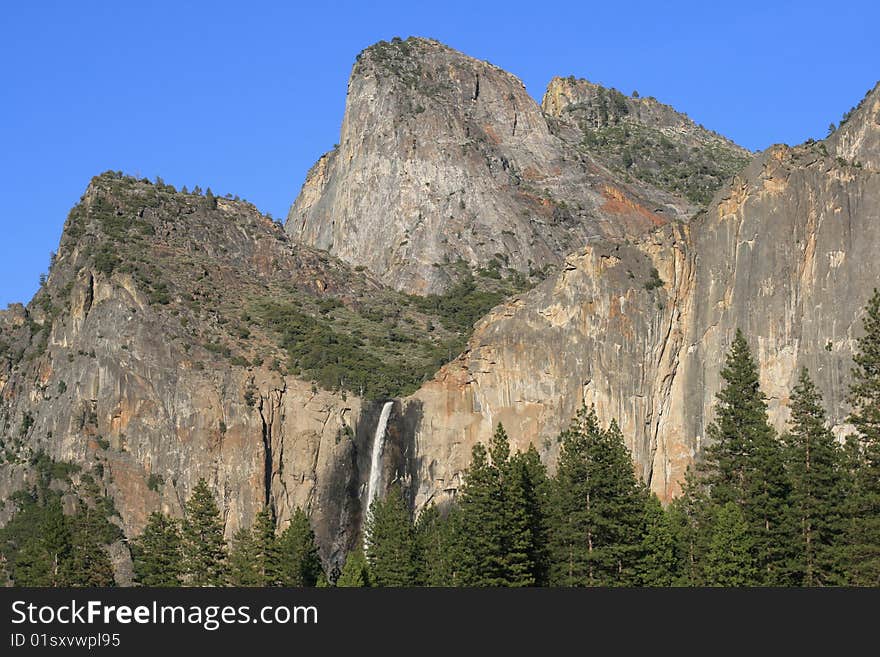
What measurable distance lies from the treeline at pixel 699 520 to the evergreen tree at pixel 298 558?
13239mm

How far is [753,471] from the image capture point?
108000 millimetres

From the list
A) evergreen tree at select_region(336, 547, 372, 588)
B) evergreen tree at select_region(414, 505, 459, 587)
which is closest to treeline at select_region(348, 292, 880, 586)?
evergreen tree at select_region(414, 505, 459, 587)

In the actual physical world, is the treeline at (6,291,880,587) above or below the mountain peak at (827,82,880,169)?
below

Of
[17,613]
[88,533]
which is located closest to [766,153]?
[88,533]

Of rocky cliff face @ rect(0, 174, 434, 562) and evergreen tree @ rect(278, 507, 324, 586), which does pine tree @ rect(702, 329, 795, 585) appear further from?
rocky cliff face @ rect(0, 174, 434, 562)

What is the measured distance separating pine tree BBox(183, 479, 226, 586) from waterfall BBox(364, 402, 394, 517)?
3741 centimetres

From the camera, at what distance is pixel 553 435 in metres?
154

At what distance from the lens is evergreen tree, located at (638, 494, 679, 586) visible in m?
102

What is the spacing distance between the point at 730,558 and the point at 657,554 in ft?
21.5

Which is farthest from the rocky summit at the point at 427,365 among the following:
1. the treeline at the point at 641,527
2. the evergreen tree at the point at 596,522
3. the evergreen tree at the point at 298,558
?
the evergreen tree at the point at 596,522

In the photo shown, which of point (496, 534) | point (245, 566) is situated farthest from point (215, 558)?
point (496, 534)

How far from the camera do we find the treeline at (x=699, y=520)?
322 ft

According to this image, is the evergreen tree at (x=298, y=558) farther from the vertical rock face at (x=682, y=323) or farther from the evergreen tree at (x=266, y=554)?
the vertical rock face at (x=682, y=323)

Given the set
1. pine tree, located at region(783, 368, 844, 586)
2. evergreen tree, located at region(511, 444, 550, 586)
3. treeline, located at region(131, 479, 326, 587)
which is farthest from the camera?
treeline, located at region(131, 479, 326, 587)
